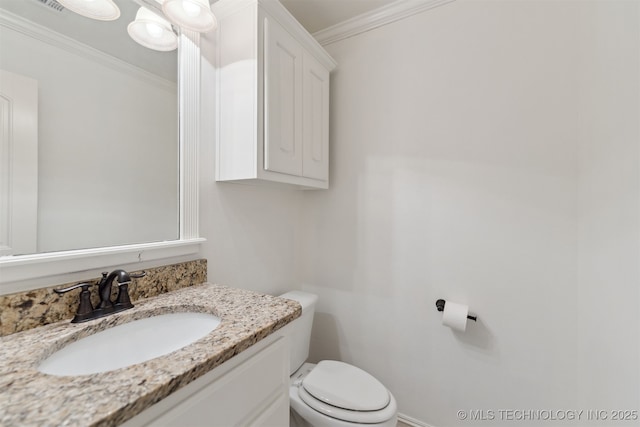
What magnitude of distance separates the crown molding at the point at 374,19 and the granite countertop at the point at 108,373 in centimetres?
170

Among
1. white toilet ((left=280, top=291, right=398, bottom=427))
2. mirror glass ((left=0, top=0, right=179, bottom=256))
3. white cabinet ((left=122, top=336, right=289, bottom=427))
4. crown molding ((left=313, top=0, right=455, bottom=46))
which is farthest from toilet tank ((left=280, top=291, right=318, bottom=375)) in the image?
crown molding ((left=313, top=0, right=455, bottom=46))

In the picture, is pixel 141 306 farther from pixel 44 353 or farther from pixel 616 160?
pixel 616 160

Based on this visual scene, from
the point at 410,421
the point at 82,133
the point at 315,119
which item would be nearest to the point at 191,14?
the point at 82,133

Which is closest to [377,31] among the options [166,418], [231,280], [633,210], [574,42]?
[574,42]

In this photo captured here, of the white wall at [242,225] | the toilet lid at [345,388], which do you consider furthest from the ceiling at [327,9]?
the toilet lid at [345,388]

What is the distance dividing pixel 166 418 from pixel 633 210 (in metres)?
1.57

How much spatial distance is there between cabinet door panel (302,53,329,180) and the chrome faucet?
0.92m

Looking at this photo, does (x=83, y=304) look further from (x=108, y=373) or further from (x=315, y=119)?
(x=315, y=119)

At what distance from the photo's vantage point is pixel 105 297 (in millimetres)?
801

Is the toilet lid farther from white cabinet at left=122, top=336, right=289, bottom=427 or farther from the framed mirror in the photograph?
the framed mirror

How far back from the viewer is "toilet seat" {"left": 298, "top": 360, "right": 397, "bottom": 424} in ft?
3.51

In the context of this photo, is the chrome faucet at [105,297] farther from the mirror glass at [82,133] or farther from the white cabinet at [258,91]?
the white cabinet at [258,91]

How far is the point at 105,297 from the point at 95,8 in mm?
972

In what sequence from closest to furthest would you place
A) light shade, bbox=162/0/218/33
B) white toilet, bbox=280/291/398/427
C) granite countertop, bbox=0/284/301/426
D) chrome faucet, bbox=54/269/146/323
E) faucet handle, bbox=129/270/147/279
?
granite countertop, bbox=0/284/301/426
chrome faucet, bbox=54/269/146/323
faucet handle, bbox=129/270/147/279
light shade, bbox=162/0/218/33
white toilet, bbox=280/291/398/427
